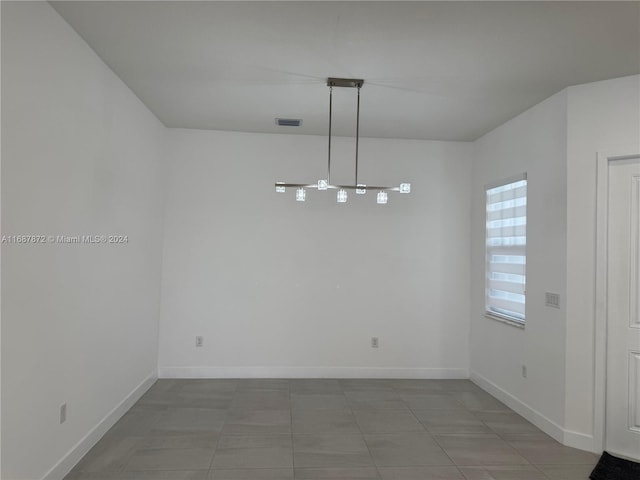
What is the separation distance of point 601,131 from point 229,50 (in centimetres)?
290

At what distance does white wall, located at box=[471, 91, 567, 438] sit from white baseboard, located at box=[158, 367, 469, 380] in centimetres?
56

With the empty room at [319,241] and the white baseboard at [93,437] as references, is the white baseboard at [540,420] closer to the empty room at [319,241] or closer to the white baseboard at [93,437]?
the empty room at [319,241]

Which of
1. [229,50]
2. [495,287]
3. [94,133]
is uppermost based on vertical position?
[229,50]

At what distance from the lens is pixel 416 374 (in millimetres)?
4793

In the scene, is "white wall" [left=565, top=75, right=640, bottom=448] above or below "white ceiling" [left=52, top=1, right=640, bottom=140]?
below

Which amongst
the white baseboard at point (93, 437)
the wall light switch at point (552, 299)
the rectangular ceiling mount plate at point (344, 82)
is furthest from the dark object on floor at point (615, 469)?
the white baseboard at point (93, 437)

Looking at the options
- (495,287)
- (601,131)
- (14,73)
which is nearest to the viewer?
(14,73)

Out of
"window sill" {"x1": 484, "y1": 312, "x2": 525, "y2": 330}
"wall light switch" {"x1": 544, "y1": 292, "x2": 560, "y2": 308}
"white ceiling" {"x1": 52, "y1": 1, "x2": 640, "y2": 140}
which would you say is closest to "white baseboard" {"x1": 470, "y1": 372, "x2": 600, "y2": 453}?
"window sill" {"x1": 484, "y1": 312, "x2": 525, "y2": 330}

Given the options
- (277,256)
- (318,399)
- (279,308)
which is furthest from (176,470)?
(277,256)

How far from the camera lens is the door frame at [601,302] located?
305 centimetres

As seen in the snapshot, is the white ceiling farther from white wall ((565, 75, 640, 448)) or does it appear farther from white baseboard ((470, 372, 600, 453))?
white baseboard ((470, 372, 600, 453))

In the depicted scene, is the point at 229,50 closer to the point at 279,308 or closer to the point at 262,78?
the point at 262,78

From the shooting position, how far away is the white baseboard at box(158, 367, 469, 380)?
180 inches

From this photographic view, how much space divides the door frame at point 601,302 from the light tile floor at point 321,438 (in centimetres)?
27
